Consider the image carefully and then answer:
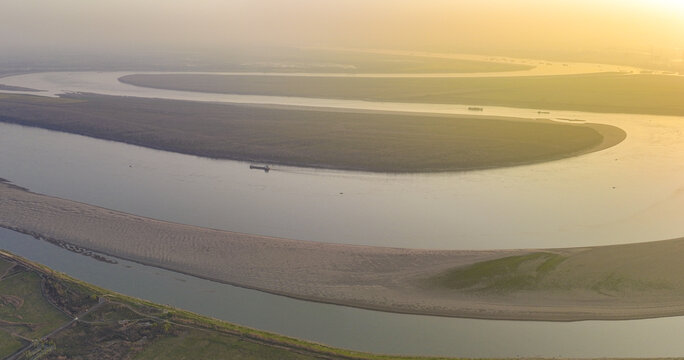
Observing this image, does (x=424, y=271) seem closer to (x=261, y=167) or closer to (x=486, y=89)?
(x=261, y=167)

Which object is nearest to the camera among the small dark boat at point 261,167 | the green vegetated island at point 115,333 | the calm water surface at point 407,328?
the green vegetated island at point 115,333

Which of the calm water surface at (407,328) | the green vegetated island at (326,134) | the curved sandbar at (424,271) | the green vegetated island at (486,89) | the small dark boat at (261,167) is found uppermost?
the green vegetated island at (486,89)

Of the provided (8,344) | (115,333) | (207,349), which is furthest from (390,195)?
(8,344)

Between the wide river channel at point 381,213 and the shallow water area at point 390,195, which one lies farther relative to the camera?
the shallow water area at point 390,195

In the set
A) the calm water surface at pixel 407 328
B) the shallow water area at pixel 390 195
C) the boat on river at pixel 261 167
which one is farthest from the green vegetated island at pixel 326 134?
the calm water surface at pixel 407 328

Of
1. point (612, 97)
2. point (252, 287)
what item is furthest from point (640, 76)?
point (252, 287)

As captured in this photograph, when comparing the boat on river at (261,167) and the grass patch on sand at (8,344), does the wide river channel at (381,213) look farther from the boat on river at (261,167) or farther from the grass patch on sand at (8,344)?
the grass patch on sand at (8,344)

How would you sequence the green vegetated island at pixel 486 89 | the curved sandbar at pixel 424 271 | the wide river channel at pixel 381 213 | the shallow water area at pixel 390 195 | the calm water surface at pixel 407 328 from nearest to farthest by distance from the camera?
the calm water surface at pixel 407 328
the wide river channel at pixel 381 213
the curved sandbar at pixel 424 271
the shallow water area at pixel 390 195
the green vegetated island at pixel 486 89
